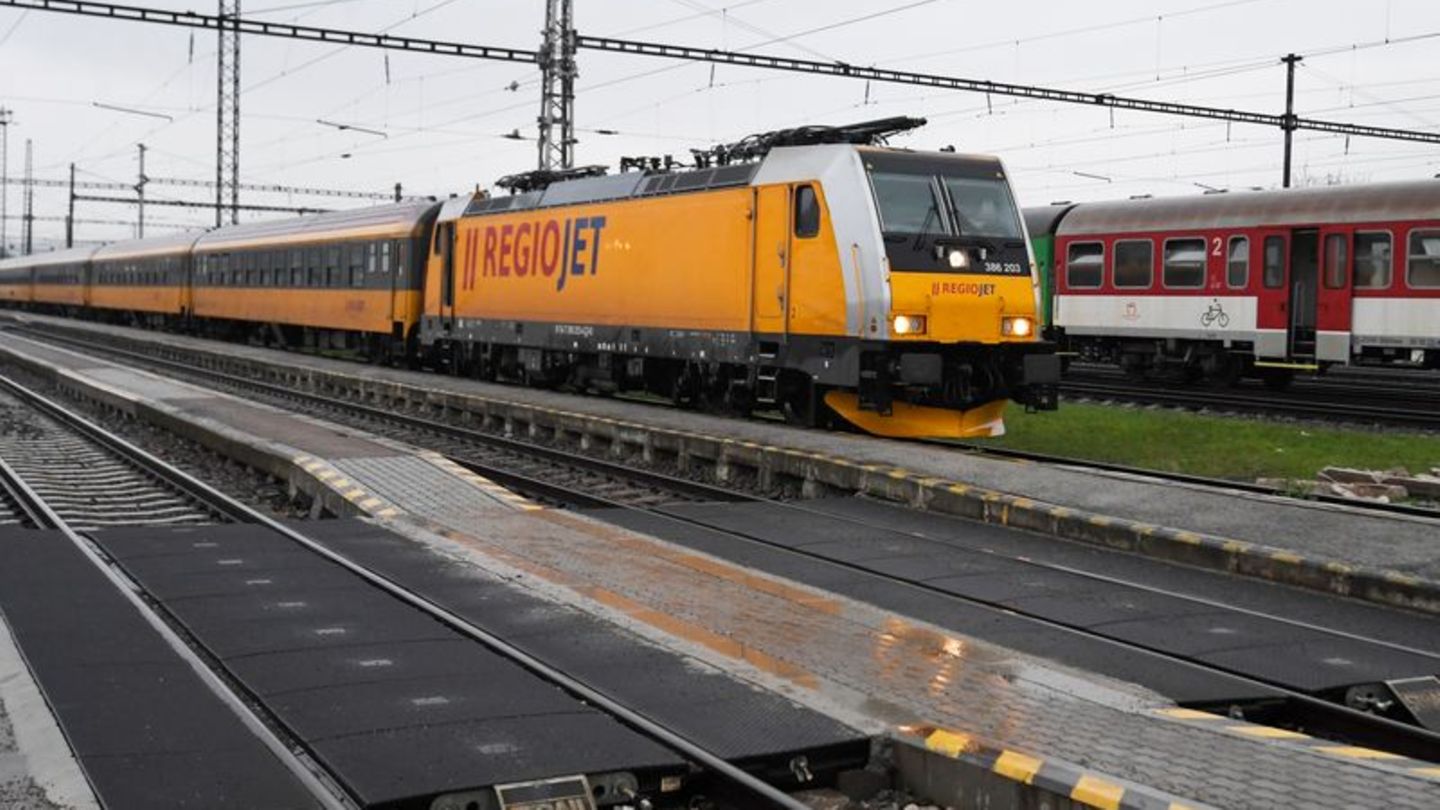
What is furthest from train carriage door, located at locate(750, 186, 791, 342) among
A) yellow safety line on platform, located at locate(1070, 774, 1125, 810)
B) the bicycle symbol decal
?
yellow safety line on platform, located at locate(1070, 774, 1125, 810)

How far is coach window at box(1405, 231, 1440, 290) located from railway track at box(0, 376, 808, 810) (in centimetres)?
1731

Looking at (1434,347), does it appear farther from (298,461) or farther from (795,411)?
(298,461)

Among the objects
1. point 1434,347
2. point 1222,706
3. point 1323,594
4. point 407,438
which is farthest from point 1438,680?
point 1434,347

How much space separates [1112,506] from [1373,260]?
13.4 metres

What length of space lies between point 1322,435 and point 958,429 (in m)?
4.98

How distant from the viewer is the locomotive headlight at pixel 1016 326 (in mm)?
15759

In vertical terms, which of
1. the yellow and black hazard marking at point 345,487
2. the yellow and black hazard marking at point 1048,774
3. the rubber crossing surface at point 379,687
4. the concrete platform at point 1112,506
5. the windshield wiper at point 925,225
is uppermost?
the windshield wiper at point 925,225

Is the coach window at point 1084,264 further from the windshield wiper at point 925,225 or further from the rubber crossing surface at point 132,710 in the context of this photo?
the rubber crossing surface at point 132,710

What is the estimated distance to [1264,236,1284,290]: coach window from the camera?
23.1 m

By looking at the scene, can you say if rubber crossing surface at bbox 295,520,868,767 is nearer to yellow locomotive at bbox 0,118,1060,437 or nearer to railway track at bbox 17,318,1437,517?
railway track at bbox 17,318,1437,517

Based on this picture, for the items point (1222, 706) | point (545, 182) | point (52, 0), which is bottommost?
point (1222, 706)

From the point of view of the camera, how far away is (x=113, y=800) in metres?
4.51

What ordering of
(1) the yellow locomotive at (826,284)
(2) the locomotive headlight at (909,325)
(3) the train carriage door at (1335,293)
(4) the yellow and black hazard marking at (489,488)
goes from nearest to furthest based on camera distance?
1. (4) the yellow and black hazard marking at (489,488)
2. (2) the locomotive headlight at (909,325)
3. (1) the yellow locomotive at (826,284)
4. (3) the train carriage door at (1335,293)

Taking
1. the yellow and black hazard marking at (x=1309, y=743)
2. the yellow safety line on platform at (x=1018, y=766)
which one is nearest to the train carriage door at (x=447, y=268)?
the yellow and black hazard marking at (x=1309, y=743)
